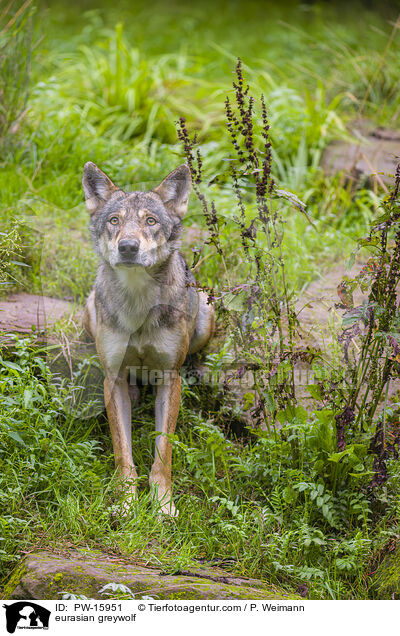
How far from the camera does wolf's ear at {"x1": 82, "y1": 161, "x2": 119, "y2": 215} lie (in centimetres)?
453

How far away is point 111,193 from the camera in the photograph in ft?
15.0

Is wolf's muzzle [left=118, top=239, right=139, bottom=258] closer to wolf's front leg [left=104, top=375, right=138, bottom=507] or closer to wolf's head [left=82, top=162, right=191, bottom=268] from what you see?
wolf's head [left=82, top=162, right=191, bottom=268]

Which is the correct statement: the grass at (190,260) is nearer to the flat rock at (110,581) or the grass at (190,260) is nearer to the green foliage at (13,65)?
the green foliage at (13,65)

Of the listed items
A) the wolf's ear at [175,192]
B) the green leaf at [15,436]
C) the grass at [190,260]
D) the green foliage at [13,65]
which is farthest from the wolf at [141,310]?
the green foliage at [13,65]

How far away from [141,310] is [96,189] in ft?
2.82

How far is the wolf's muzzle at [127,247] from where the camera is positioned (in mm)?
3982

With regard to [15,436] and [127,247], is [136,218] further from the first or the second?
[15,436]

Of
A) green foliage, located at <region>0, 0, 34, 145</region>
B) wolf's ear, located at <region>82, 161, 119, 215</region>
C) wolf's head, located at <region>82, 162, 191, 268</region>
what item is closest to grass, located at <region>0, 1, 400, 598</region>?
green foliage, located at <region>0, 0, 34, 145</region>

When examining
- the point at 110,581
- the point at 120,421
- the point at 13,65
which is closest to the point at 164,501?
the point at 120,421

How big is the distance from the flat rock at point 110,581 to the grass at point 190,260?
18 centimetres

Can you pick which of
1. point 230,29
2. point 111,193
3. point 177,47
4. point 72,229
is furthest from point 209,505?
point 230,29

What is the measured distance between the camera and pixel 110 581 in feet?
10.7

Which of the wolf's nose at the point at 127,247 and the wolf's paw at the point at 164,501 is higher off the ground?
the wolf's nose at the point at 127,247
